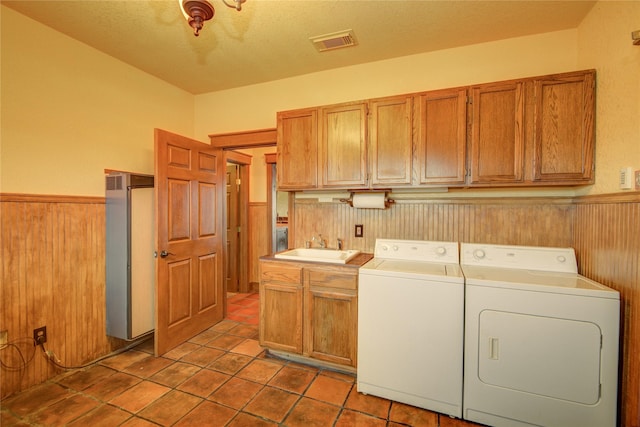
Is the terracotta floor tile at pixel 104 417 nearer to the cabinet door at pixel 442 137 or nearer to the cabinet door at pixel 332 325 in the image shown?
the cabinet door at pixel 332 325

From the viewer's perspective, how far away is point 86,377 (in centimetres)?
218

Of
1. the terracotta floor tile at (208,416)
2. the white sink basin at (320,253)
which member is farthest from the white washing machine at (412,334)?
the terracotta floor tile at (208,416)

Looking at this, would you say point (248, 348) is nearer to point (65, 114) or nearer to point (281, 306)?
point (281, 306)

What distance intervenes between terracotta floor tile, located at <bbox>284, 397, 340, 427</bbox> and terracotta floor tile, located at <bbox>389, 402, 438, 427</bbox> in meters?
0.36

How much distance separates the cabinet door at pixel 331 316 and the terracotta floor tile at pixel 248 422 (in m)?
0.62

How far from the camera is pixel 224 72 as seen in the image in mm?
2855

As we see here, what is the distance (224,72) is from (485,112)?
2.39 m

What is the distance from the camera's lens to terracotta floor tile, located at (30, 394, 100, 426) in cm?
173

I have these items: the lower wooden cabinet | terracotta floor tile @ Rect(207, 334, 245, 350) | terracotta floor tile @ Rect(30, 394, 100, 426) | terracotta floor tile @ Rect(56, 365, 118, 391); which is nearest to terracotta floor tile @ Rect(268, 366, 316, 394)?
the lower wooden cabinet

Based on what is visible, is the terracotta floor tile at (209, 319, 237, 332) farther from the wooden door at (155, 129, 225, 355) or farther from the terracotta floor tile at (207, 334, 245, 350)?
the terracotta floor tile at (207, 334, 245, 350)

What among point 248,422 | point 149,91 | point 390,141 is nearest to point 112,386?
point 248,422

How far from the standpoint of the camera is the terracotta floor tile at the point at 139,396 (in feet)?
6.12

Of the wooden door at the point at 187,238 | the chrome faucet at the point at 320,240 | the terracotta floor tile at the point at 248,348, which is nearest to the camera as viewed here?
the wooden door at the point at 187,238

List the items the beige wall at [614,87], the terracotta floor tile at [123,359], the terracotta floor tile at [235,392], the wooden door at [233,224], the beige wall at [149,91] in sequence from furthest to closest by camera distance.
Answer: the wooden door at [233,224] → the terracotta floor tile at [123,359] → the terracotta floor tile at [235,392] → the beige wall at [149,91] → the beige wall at [614,87]
